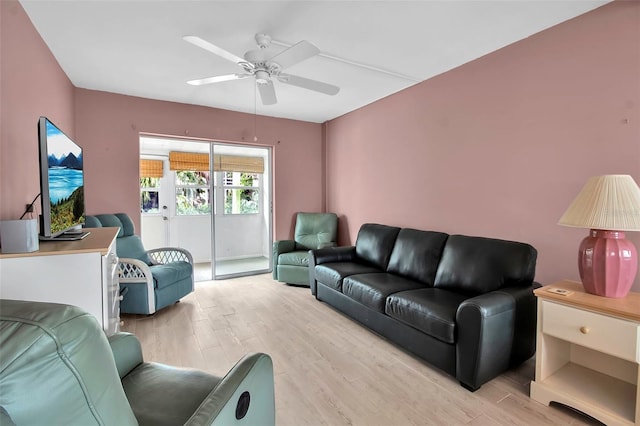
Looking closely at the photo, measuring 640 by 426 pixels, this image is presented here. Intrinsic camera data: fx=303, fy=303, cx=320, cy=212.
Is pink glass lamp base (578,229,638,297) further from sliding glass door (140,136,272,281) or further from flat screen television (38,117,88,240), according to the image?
sliding glass door (140,136,272,281)

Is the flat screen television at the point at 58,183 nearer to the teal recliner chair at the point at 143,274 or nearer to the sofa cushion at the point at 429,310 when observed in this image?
the teal recliner chair at the point at 143,274

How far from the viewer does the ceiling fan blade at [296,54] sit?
1.98 metres

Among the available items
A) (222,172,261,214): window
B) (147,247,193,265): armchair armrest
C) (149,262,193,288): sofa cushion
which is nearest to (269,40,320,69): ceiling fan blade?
(149,262,193,288): sofa cushion

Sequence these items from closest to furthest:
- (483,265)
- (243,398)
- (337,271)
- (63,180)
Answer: (243,398) < (63,180) < (483,265) < (337,271)

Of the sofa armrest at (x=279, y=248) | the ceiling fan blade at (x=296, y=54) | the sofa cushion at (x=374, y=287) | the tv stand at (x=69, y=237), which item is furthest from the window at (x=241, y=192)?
the ceiling fan blade at (x=296, y=54)

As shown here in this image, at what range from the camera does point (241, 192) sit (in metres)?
5.05

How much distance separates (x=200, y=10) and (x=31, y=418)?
243cm

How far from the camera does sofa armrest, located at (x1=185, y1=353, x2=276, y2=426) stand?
937 millimetres

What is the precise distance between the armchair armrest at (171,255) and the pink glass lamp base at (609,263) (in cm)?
375

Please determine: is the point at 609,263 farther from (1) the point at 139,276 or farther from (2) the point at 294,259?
(1) the point at 139,276

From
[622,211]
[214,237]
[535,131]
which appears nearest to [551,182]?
[535,131]

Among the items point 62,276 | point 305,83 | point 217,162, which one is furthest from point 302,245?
point 62,276

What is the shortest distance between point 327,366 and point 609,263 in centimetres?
191

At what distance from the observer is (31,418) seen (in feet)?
1.67
